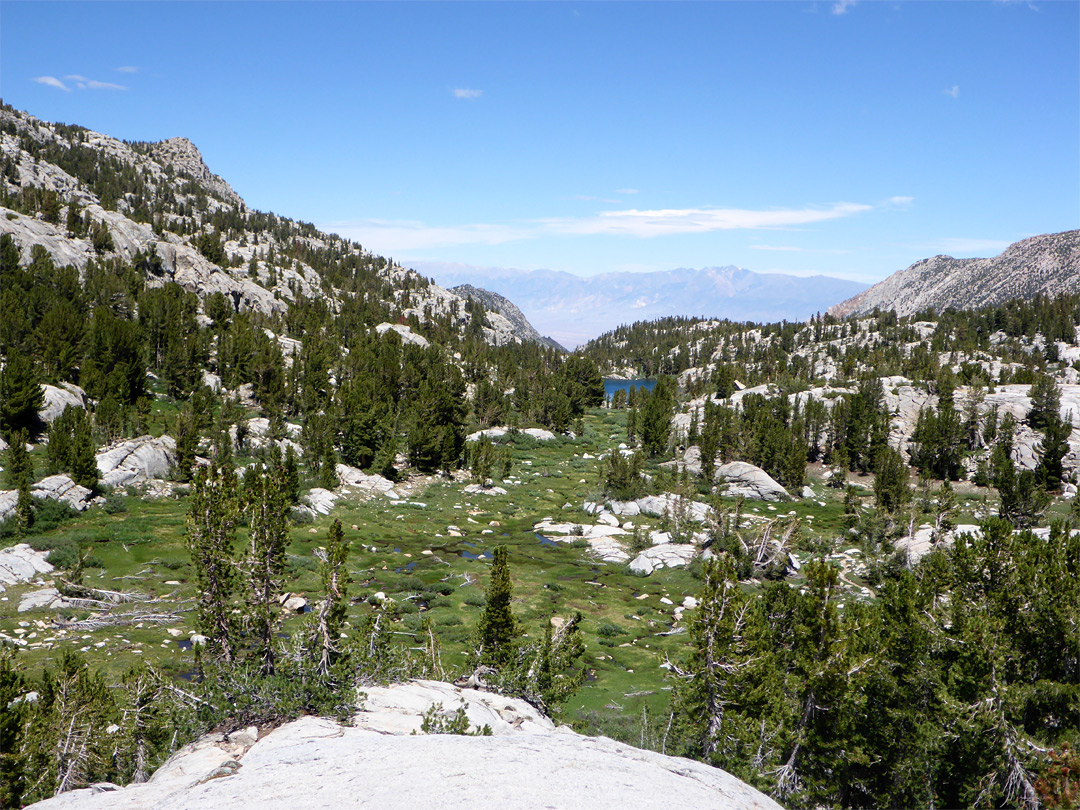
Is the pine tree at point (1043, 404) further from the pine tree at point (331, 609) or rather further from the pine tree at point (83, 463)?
the pine tree at point (83, 463)

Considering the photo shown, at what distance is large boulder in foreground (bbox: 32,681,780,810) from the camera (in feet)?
33.2

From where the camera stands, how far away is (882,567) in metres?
41.9

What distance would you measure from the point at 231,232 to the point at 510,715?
173 meters

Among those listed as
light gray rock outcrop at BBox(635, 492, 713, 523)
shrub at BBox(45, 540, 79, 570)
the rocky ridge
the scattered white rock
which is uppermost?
the rocky ridge

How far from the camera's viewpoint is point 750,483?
67688 mm

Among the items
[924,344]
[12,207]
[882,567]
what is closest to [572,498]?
[882,567]

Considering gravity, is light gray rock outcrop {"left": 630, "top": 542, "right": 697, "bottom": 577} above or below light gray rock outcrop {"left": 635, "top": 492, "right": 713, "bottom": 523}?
below

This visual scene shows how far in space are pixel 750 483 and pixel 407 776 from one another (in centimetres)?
6273

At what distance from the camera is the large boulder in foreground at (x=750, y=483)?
65812 mm

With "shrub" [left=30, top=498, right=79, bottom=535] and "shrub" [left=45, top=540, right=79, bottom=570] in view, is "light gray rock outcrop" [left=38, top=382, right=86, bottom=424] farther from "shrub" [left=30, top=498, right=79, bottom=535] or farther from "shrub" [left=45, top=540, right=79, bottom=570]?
"shrub" [left=45, top=540, right=79, bottom=570]

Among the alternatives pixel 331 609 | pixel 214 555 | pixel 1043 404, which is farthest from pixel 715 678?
pixel 1043 404

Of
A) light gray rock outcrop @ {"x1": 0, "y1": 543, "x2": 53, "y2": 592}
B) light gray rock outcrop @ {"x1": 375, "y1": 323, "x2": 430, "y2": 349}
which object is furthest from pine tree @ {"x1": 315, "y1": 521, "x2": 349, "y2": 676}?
light gray rock outcrop @ {"x1": 375, "y1": 323, "x2": 430, "y2": 349}

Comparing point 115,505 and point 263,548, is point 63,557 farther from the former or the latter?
point 263,548

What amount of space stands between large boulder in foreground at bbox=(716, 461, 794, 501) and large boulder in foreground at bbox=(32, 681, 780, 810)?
180ft
